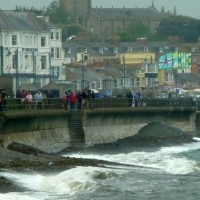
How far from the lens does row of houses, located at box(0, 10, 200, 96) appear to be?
10512 cm

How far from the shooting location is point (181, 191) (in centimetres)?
3931

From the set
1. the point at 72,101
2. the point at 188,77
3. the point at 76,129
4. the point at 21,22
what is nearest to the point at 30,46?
the point at 21,22

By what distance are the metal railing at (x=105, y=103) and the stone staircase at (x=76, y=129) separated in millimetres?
701

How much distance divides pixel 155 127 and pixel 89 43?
329ft

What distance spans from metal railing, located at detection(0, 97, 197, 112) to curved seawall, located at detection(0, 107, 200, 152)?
1.72 ft

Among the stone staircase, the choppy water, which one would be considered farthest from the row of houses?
the choppy water

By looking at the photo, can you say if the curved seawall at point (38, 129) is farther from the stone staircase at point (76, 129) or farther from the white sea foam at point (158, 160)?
the white sea foam at point (158, 160)

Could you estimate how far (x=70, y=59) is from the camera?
150m

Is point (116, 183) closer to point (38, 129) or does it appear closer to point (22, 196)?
point (22, 196)

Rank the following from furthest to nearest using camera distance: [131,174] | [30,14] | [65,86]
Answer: [30,14]
[65,86]
[131,174]

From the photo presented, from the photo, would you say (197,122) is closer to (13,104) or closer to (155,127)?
(155,127)

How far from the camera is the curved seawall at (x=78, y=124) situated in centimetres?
4950

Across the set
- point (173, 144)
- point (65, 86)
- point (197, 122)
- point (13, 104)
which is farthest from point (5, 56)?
point (13, 104)

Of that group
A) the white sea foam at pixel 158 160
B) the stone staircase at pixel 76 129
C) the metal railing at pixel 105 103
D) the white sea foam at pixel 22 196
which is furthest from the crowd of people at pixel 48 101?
the white sea foam at pixel 22 196
